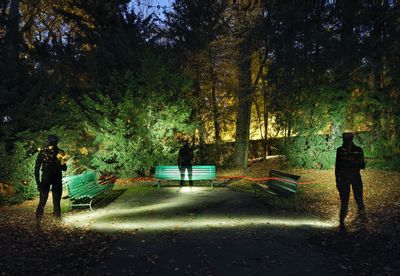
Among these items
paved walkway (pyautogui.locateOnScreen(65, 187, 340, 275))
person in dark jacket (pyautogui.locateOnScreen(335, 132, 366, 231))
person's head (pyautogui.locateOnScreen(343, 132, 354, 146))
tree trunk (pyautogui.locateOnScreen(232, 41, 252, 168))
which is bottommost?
paved walkway (pyautogui.locateOnScreen(65, 187, 340, 275))

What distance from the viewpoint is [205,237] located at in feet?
26.2

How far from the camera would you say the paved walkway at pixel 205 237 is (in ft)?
20.6

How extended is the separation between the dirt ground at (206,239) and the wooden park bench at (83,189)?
455 mm

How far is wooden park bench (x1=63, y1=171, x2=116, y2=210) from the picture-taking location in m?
10.5

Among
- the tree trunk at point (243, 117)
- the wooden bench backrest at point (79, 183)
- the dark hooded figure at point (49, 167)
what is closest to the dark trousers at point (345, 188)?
the dark hooded figure at point (49, 167)

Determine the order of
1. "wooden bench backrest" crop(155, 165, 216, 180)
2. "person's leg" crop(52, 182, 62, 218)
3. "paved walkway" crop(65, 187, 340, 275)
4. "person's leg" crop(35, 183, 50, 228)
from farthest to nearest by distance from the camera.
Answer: "wooden bench backrest" crop(155, 165, 216, 180)
"person's leg" crop(52, 182, 62, 218)
"person's leg" crop(35, 183, 50, 228)
"paved walkway" crop(65, 187, 340, 275)

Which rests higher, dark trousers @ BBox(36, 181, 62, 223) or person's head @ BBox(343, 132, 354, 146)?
person's head @ BBox(343, 132, 354, 146)

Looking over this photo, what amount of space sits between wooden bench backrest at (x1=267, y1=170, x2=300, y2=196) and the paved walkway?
67 cm

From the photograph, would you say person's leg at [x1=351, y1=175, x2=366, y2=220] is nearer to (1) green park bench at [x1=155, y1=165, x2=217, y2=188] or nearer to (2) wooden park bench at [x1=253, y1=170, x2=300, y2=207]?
(2) wooden park bench at [x1=253, y1=170, x2=300, y2=207]

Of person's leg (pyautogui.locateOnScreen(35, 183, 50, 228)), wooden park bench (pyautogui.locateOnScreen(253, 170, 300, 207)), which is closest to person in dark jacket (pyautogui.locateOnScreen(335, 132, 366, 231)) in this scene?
wooden park bench (pyautogui.locateOnScreen(253, 170, 300, 207))

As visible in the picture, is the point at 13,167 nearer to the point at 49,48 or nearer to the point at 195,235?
the point at 195,235

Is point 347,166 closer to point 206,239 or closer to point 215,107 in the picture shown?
point 206,239

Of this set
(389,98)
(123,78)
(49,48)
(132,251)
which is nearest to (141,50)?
(123,78)

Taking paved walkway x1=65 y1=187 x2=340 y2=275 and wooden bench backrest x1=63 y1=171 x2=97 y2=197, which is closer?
paved walkway x1=65 y1=187 x2=340 y2=275
